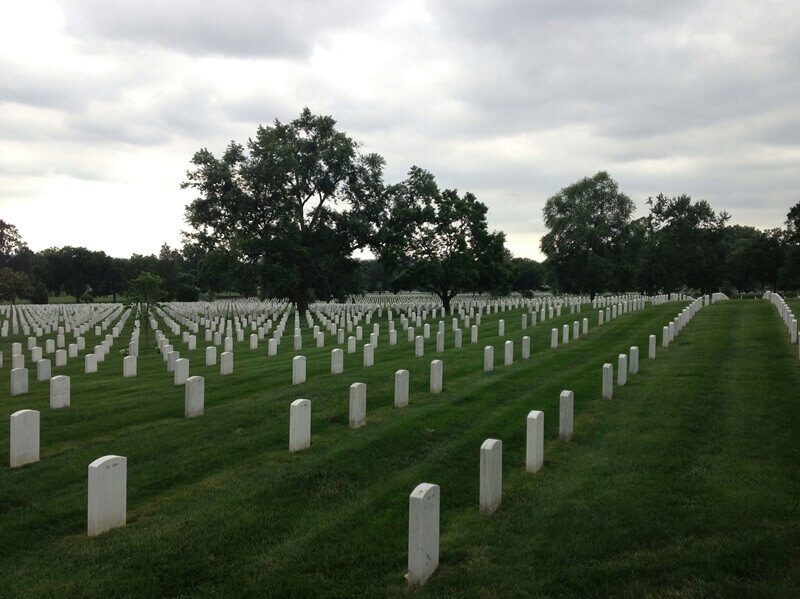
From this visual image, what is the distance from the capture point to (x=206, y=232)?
1631 inches

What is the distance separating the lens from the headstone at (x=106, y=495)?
5539 mm

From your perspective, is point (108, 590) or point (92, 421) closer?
point (108, 590)

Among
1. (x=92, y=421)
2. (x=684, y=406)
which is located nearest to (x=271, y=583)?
(x=92, y=421)

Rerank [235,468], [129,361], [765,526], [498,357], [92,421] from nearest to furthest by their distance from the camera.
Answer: [765,526]
[235,468]
[92,421]
[129,361]
[498,357]

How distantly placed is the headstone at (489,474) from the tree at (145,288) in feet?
66.5

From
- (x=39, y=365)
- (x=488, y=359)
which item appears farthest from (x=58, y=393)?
(x=488, y=359)

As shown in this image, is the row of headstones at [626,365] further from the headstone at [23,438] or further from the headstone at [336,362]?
the headstone at [23,438]

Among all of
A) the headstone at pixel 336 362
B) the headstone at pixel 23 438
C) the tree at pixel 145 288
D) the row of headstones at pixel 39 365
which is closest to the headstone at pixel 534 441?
the headstone at pixel 23 438

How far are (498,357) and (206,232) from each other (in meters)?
29.7

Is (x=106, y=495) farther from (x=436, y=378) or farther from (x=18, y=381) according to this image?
(x=18, y=381)

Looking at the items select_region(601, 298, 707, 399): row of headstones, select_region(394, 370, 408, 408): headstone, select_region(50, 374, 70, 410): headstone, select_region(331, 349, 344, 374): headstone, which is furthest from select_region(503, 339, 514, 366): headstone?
select_region(50, 374, 70, 410): headstone

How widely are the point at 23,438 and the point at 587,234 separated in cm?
5983

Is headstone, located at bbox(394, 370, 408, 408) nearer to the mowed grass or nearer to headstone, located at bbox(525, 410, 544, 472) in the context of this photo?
the mowed grass

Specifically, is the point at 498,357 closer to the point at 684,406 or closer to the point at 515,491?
the point at 684,406
